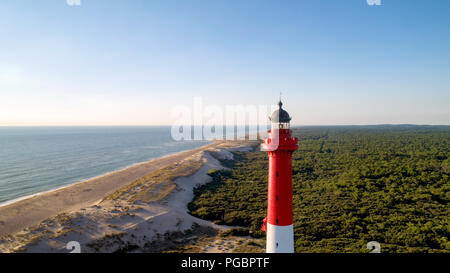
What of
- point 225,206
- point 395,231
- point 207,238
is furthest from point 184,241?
point 395,231

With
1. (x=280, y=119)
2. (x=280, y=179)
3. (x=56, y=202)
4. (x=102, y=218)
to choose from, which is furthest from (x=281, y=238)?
(x=56, y=202)

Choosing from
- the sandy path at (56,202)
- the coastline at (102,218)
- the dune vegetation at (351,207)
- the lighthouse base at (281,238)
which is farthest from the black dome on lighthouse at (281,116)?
the sandy path at (56,202)

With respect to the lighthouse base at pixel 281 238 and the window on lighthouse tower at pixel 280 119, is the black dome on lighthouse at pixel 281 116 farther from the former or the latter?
the lighthouse base at pixel 281 238
